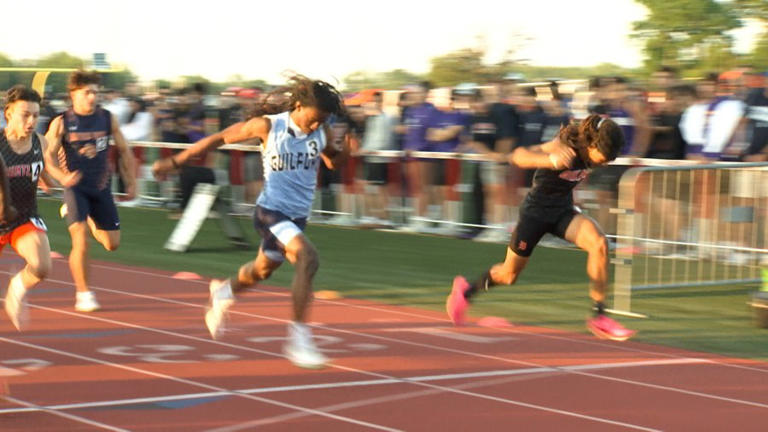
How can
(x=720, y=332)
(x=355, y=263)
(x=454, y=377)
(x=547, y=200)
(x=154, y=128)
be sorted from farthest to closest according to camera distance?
(x=154, y=128), (x=355, y=263), (x=720, y=332), (x=547, y=200), (x=454, y=377)

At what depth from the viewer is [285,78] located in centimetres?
837

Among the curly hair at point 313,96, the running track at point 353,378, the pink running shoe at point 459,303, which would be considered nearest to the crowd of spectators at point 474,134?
the pink running shoe at point 459,303

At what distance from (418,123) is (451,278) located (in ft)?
12.2

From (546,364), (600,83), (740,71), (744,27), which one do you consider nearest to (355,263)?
(600,83)

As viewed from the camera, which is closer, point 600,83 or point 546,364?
point 546,364

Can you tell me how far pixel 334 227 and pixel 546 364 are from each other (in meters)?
9.22

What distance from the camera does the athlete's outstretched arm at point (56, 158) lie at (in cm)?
977

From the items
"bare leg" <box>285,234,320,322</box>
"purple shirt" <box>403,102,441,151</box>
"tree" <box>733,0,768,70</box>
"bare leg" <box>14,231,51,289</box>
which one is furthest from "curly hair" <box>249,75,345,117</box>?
"tree" <box>733,0,768,70</box>

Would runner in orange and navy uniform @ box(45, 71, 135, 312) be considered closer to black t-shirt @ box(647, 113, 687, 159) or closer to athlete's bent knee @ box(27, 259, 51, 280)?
athlete's bent knee @ box(27, 259, 51, 280)

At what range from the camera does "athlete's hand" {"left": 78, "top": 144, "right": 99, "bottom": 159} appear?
33.4 feet

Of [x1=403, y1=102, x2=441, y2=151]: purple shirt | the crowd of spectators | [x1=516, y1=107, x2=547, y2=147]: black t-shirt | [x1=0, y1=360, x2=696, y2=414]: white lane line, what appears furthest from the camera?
[x1=403, y1=102, x2=441, y2=151]: purple shirt

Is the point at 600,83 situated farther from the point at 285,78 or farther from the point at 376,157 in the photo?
the point at 285,78

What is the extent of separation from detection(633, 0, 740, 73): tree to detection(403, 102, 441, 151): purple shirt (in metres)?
50.4

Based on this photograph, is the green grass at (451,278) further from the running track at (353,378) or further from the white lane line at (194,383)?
the white lane line at (194,383)
